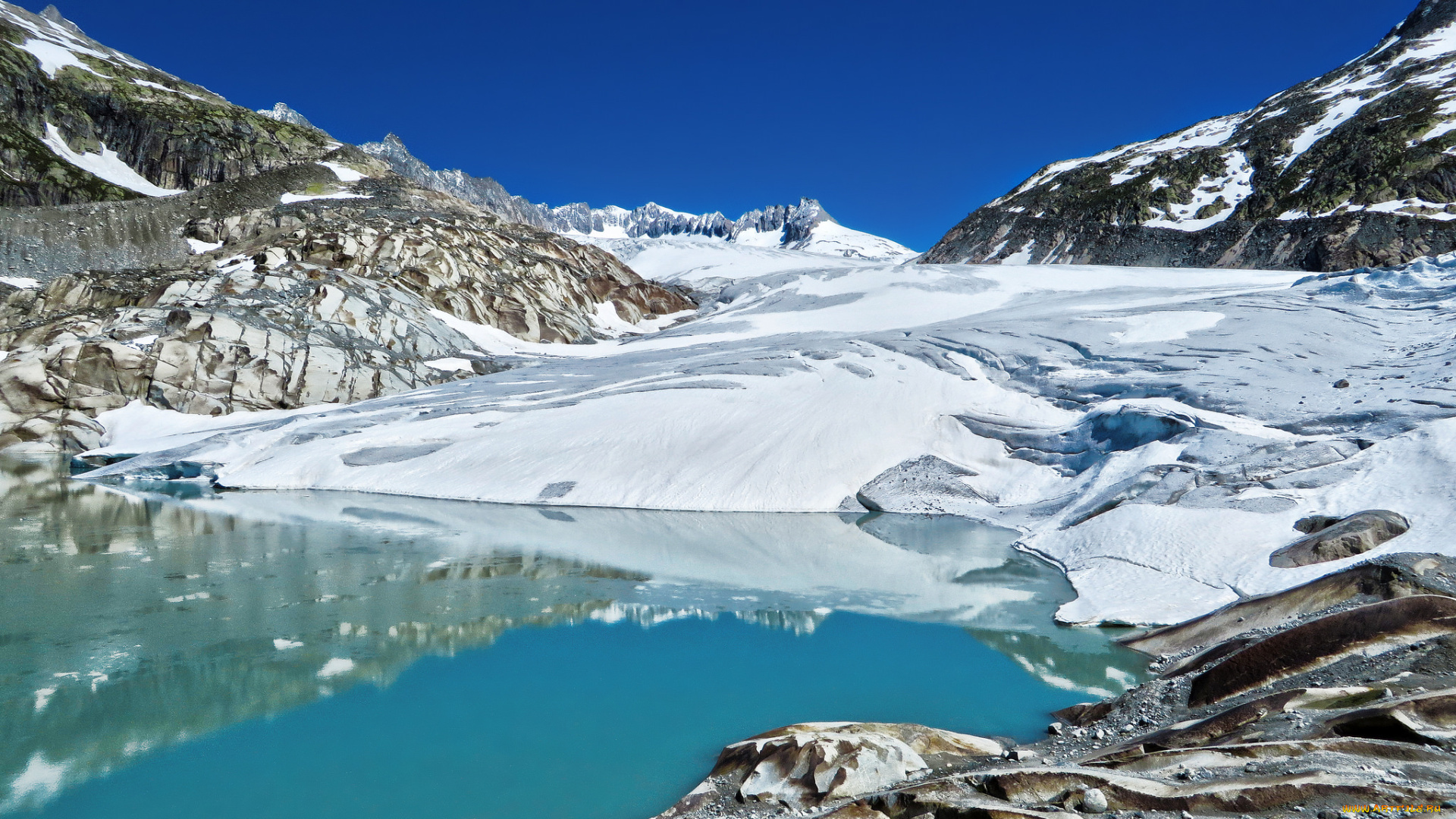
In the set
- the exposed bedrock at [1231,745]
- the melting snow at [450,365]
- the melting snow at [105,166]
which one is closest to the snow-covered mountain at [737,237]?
the melting snow at [105,166]

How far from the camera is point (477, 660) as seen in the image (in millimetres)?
7754

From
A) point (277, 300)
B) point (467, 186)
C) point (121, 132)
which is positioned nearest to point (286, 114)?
point (467, 186)

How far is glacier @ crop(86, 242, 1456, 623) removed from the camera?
10.3 m

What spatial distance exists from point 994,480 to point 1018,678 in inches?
376

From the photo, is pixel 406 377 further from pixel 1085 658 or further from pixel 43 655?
pixel 1085 658

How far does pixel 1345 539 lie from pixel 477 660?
29.9 feet

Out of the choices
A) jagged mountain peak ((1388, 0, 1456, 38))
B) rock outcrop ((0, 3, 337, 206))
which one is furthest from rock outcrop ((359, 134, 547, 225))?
jagged mountain peak ((1388, 0, 1456, 38))

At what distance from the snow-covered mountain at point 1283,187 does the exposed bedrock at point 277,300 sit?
3464 cm

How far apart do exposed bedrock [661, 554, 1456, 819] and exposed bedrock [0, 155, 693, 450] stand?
83.3ft

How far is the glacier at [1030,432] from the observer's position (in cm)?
1031

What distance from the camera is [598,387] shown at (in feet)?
76.5

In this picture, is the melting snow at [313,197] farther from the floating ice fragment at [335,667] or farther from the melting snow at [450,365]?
the floating ice fragment at [335,667]

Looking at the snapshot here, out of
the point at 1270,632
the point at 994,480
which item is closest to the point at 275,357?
the point at 994,480

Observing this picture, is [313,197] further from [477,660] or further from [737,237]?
[737,237]
